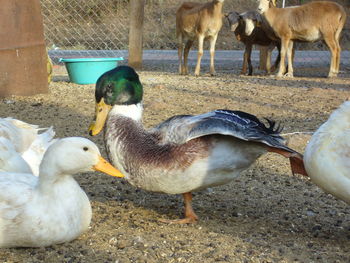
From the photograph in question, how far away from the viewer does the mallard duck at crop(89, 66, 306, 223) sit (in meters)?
3.54

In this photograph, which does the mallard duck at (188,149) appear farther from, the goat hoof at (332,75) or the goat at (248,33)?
the goat at (248,33)

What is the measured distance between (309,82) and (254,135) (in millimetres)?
7827

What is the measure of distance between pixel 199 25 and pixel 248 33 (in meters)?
1.12

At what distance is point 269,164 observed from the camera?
5211 mm

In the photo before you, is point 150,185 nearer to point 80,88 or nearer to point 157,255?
point 157,255

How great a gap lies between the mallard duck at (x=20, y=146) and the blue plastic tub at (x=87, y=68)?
17.0ft

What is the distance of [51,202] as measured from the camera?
126 inches

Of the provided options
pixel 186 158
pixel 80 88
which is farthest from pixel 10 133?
pixel 80 88

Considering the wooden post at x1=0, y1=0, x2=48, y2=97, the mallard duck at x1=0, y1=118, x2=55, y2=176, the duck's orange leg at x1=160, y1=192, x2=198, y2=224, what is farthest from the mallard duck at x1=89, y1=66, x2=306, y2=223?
the wooden post at x1=0, y1=0, x2=48, y2=97

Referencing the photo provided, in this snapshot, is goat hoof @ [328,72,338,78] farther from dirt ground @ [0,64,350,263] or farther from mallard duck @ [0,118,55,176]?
mallard duck @ [0,118,55,176]

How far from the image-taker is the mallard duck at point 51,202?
10.3 ft

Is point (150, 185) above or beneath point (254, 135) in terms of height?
beneath

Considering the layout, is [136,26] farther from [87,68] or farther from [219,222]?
[219,222]

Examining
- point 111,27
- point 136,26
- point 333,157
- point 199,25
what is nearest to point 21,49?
point 136,26
